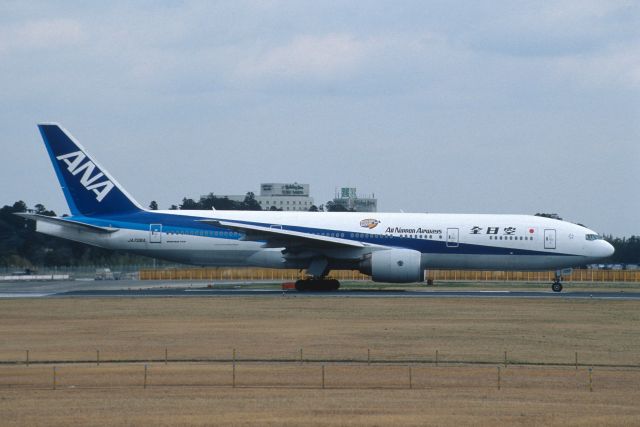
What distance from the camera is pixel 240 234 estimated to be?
191ft

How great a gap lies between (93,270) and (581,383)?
8211 centimetres

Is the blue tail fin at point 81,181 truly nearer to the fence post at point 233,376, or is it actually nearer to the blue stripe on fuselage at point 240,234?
the blue stripe on fuselage at point 240,234

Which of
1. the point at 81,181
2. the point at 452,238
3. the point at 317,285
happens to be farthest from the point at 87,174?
the point at 452,238

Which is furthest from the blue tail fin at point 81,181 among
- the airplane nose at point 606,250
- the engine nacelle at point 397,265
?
the airplane nose at point 606,250

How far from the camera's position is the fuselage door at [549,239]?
2280 inches

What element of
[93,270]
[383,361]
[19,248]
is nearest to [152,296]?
[383,361]

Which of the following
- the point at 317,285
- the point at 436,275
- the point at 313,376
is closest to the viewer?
the point at 313,376

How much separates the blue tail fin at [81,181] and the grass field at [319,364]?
36.2 ft

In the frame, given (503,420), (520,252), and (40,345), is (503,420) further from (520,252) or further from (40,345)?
(520,252)

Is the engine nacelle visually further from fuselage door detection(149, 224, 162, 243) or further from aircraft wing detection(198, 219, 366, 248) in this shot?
fuselage door detection(149, 224, 162, 243)

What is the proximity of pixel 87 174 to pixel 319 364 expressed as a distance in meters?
34.9

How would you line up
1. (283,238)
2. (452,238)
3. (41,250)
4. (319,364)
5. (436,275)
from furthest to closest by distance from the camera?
(41,250) → (436,275) → (452,238) → (283,238) → (319,364)

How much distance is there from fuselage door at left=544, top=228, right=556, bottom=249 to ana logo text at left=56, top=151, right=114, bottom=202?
82.0 ft

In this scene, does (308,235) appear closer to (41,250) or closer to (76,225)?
(76,225)
